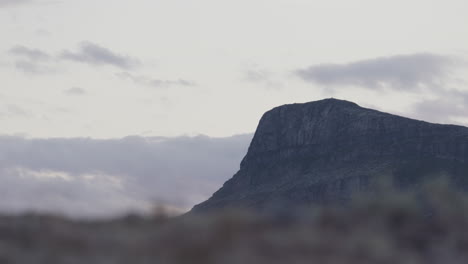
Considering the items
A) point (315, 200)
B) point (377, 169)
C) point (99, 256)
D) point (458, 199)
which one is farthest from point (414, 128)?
point (99, 256)

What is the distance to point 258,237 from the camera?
24672 millimetres

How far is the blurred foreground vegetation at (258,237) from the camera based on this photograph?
22656 millimetres

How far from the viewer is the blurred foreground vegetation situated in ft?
74.3

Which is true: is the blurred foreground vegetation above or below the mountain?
below

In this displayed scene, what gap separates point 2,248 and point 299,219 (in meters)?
8.12

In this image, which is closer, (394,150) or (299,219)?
(299,219)

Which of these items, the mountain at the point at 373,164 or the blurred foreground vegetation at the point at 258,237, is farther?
the mountain at the point at 373,164

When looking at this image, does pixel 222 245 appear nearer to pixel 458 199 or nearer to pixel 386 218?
pixel 386 218

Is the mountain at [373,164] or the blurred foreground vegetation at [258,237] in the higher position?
the mountain at [373,164]

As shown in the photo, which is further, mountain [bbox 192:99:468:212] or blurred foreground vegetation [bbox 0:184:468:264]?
mountain [bbox 192:99:468:212]

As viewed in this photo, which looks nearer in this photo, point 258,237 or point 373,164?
point 258,237

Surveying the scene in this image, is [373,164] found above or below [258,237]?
above

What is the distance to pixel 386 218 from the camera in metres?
29.2

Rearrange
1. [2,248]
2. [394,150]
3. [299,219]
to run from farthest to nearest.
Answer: [394,150]
[299,219]
[2,248]
